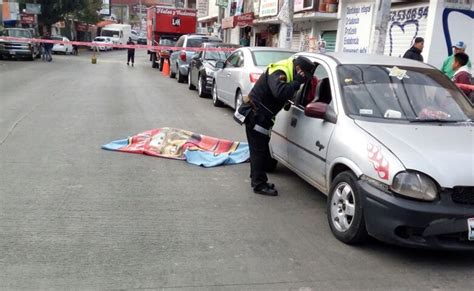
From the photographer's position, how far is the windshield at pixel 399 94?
190 inches

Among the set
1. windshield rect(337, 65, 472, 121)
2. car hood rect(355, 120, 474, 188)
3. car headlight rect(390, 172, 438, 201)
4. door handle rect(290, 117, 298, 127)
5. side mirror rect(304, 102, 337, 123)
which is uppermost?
windshield rect(337, 65, 472, 121)

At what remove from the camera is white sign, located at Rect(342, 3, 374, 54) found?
18391 mm

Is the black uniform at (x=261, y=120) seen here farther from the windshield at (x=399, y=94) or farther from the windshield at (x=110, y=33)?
the windshield at (x=110, y=33)

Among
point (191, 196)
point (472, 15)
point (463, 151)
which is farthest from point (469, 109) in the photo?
point (472, 15)

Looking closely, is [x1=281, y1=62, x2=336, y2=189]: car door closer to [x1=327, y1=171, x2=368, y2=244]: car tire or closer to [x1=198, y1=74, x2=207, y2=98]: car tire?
[x1=327, y1=171, x2=368, y2=244]: car tire

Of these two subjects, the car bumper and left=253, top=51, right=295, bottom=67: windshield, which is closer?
the car bumper

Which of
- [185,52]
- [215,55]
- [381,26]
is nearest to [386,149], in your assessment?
[381,26]

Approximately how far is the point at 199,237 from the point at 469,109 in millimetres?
3093

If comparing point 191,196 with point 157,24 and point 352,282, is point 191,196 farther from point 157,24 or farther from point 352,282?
point 157,24

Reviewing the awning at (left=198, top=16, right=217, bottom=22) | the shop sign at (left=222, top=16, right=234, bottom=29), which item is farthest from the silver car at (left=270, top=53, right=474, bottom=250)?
the awning at (left=198, top=16, right=217, bottom=22)

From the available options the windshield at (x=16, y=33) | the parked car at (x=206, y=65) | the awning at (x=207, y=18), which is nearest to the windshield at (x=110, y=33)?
the awning at (x=207, y=18)

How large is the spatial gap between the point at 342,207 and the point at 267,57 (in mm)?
6720

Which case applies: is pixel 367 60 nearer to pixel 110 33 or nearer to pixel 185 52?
pixel 185 52

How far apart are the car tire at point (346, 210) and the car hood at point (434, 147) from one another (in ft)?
1.52
